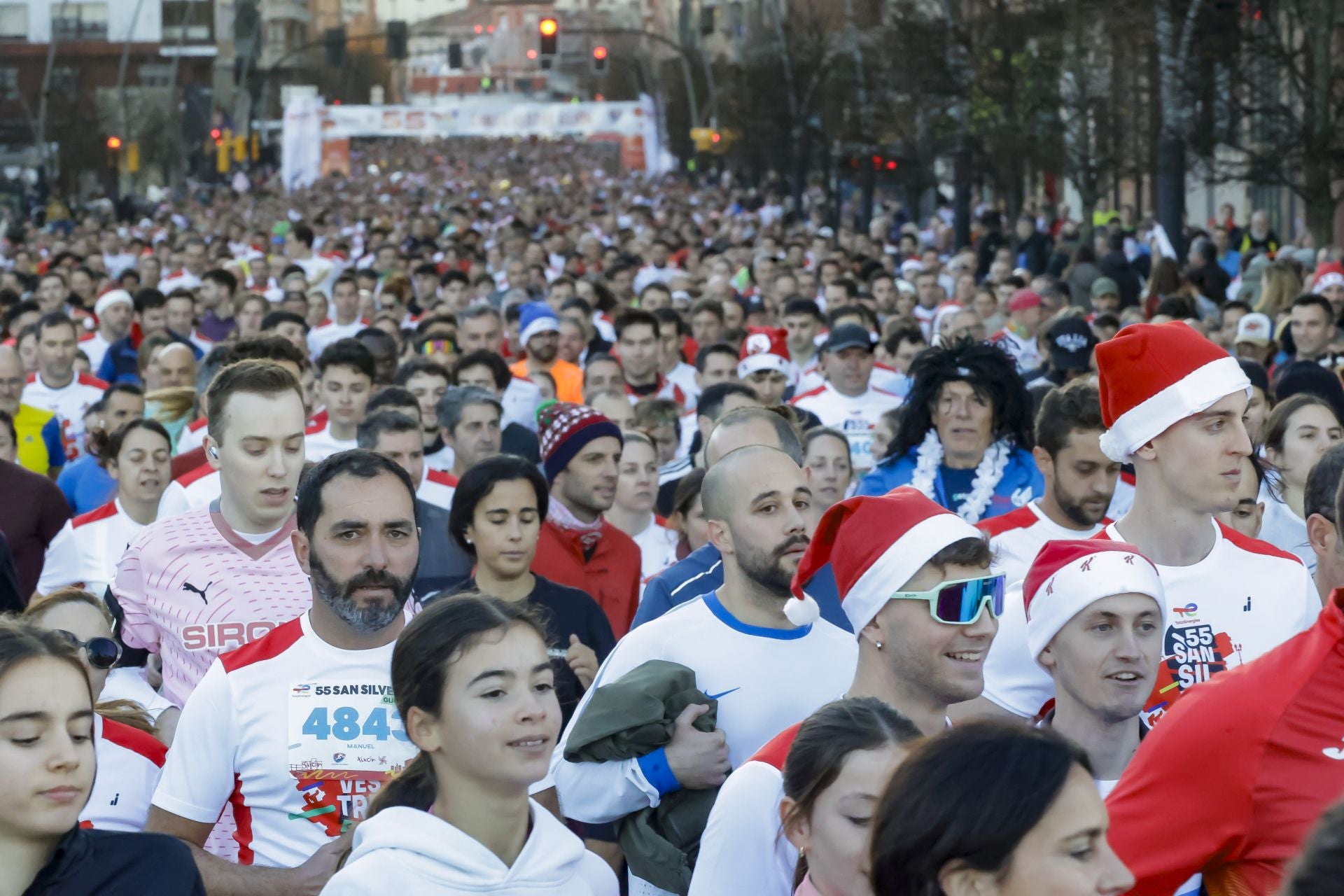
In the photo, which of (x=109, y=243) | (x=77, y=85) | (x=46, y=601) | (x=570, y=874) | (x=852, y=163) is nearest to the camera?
(x=570, y=874)

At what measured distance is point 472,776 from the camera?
4086mm

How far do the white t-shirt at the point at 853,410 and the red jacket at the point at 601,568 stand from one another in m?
3.31

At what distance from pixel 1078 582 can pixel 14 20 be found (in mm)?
131196

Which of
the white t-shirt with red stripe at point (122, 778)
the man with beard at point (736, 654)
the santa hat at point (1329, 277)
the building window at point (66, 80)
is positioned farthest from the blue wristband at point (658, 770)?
the building window at point (66, 80)

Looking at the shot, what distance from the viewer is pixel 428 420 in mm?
10562

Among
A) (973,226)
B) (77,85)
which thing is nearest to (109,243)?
(973,226)

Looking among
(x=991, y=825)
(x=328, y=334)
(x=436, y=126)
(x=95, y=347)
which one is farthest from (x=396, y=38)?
(x=991, y=825)

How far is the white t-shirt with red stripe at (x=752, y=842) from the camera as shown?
4.25 metres

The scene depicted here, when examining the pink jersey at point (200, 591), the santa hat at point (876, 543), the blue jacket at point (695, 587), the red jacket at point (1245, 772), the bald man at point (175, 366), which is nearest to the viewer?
the red jacket at point (1245, 772)

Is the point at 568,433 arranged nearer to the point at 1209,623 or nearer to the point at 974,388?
the point at 974,388

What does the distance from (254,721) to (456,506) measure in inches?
85.0

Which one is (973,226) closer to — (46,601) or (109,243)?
(109,243)

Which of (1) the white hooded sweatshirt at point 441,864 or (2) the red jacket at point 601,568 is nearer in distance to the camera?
(1) the white hooded sweatshirt at point 441,864

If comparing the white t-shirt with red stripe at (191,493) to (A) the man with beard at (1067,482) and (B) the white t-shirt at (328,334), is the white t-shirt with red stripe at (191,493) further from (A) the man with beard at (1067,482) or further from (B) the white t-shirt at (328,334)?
(B) the white t-shirt at (328,334)
